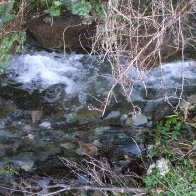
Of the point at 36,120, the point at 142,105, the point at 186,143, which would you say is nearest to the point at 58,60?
the point at 36,120

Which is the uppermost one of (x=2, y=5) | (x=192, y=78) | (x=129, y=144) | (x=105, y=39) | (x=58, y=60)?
(x=2, y=5)

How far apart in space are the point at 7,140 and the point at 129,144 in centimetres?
109

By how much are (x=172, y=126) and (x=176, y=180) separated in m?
0.46

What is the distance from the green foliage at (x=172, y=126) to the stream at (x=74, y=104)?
0.07m

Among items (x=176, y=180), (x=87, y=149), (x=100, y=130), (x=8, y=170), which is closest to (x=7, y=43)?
(x=100, y=130)

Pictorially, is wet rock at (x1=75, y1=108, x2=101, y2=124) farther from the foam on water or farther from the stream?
the foam on water

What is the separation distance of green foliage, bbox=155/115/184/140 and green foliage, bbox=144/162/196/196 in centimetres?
28

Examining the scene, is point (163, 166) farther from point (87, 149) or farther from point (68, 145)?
point (68, 145)

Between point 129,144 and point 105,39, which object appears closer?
point 105,39

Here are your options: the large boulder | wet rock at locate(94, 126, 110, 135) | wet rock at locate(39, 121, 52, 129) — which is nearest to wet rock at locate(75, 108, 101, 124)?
wet rock at locate(94, 126, 110, 135)

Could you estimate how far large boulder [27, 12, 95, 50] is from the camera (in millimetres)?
2707

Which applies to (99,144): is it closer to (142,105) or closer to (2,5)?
(142,105)

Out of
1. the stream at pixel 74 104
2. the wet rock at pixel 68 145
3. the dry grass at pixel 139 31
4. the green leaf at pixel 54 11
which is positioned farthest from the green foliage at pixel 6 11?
the wet rock at pixel 68 145

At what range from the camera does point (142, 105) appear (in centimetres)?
305
